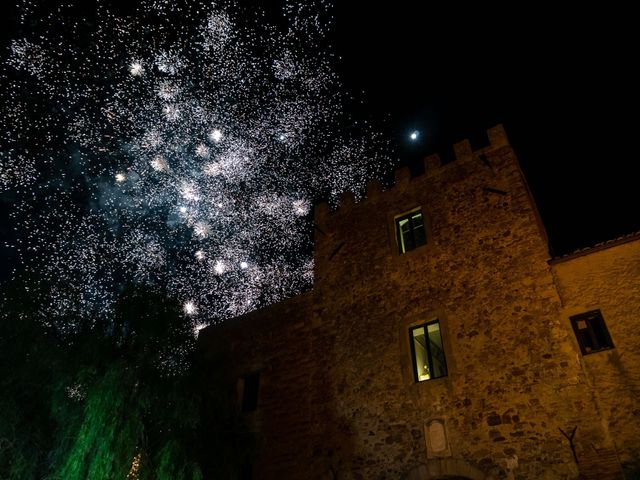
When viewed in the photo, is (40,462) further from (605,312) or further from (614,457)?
Answer: (605,312)

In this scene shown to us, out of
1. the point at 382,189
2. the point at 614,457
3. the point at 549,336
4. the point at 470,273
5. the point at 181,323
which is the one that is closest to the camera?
the point at 614,457

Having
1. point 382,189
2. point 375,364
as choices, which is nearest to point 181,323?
point 375,364

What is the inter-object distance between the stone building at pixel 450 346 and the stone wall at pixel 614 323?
0.08 ft

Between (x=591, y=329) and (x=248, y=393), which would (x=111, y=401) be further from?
(x=591, y=329)

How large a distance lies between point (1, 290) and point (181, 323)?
3.87 metres

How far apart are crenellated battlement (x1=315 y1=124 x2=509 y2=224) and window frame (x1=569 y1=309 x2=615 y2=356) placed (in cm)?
446

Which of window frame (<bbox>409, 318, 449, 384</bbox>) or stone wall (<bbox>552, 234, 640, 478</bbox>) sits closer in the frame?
stone wall (<bbox>552, 234, 640, 478</bbox>)

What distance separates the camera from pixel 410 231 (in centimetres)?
1127

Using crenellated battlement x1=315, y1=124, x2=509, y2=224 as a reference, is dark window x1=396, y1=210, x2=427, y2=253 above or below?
below

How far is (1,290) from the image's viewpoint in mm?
9758

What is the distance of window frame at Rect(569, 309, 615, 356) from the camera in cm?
772

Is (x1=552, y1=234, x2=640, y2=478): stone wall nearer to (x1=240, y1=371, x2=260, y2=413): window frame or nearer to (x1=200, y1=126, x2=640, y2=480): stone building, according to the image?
(x1=200, y1=126, x2=640, y2=480): stone building

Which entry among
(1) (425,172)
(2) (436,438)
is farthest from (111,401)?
(1) (425,172)

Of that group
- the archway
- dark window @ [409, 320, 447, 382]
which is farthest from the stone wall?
dark window @ [409, 320, 447, 382]
